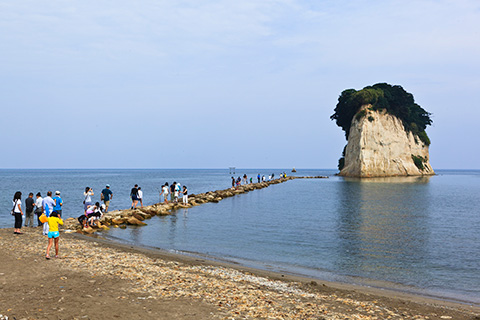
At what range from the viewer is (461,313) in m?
9.78

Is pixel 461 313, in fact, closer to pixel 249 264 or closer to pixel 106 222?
pixel 249 264

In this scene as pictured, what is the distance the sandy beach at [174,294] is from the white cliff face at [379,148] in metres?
92.0

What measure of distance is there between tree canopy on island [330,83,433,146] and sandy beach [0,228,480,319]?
317 feet

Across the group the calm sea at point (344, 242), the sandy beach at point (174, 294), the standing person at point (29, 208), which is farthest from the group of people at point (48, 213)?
the calm sea at point (344, 242)

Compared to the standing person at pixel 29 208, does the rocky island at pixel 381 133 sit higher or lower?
higher

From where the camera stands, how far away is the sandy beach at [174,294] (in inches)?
342

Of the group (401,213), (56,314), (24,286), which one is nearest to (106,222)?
(24,286)

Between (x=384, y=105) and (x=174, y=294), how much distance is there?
345ft

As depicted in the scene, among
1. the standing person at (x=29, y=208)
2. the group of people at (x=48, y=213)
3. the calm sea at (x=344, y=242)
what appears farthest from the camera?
the standing person at (x=29, y=208)

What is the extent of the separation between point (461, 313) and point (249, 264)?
8.01 metres

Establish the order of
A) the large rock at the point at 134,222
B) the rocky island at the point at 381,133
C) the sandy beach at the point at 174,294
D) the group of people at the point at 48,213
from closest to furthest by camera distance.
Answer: the sandy beach at the point at 174,294 < the group of people at the point at 48,213 < the large rock at the point at 134,222 < the rocky island at the point at 381,133

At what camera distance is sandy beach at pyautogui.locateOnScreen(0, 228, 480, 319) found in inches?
342

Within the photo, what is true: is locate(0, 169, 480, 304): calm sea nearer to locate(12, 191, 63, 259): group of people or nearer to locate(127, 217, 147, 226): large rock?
locate(127, 217, 147, 226): large rock

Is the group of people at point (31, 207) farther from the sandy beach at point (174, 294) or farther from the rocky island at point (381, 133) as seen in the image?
the rocky island at point (381, 133)
